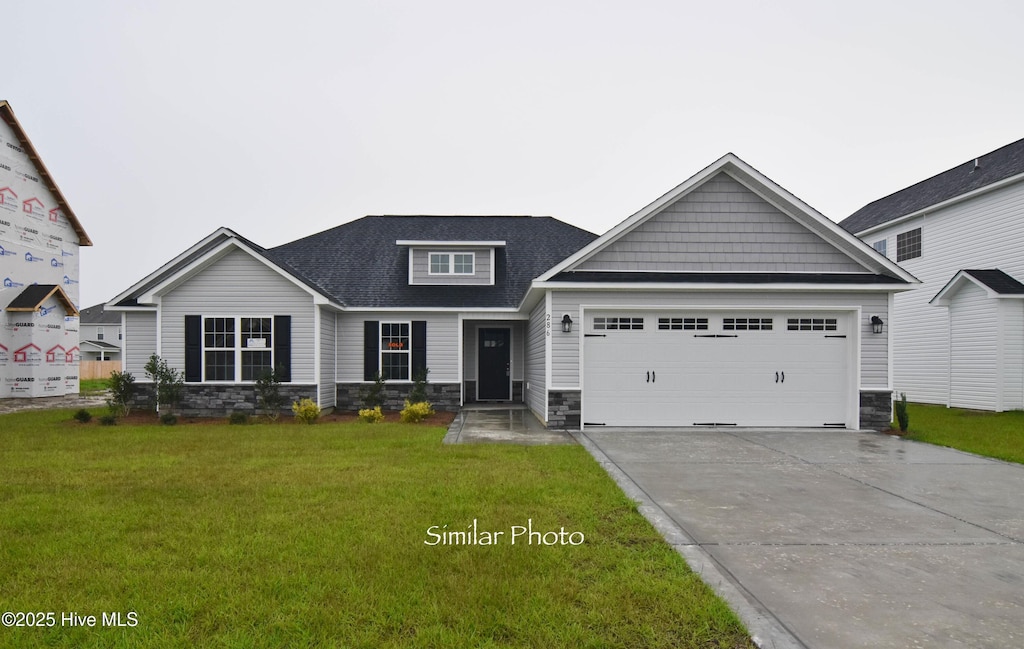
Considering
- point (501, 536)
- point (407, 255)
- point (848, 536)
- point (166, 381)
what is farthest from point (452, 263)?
point (848, 536)

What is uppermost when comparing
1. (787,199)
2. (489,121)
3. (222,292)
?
(489,121)

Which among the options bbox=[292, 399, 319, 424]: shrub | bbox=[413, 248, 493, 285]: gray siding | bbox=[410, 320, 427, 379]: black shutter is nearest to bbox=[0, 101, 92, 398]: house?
bbox=[292, 399, 319, 424]: shrub

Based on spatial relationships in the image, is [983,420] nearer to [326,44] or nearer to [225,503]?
[225,503]

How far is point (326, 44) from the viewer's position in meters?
14.6

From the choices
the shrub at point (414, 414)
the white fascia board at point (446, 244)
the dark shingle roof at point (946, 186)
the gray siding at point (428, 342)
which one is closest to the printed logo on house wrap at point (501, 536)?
the shrub at point (414, 414)

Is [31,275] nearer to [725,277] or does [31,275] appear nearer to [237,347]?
[237,347]

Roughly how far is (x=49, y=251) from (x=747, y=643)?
2729cm

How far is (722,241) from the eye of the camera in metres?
11.9

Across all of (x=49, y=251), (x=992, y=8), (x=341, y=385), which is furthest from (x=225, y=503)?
(x=49, y=251)

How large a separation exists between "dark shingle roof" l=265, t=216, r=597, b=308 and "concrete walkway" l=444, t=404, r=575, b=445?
316cm

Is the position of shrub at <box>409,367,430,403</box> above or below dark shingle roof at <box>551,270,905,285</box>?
below

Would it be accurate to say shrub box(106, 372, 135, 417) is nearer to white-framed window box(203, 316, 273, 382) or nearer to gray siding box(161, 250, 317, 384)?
gray siding box(161, 250, 317, 384)

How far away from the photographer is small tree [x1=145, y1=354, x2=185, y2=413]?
1311 cm

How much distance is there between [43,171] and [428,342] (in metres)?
17.9
